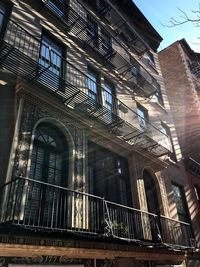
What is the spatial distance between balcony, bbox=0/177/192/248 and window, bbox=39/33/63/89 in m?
3.63

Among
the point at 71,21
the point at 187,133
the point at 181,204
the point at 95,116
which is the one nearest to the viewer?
the point at 95,116

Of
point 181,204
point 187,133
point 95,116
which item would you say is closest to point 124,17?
point 187,133

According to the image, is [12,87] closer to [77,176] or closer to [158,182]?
[77,176]

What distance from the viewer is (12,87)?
783 cm

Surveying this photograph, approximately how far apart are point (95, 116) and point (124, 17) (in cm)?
1227

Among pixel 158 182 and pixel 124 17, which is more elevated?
pixel 124 17

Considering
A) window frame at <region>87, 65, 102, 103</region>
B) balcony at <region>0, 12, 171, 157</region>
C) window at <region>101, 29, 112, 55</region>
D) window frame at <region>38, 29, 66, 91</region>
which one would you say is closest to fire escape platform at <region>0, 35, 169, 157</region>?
balcony at <region>0, 12, 171, 157</region>

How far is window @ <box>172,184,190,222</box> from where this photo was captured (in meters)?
14.0

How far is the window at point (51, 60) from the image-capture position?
861cm

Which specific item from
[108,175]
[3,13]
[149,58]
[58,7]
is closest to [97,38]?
[58,7]

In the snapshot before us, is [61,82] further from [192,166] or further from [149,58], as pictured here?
[149,58]

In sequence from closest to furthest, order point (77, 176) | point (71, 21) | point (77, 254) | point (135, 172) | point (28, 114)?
1. point (77, 254)
2. point (28, 114)
3. point (77, 176)
4. point (135, 172)
5. point (71, 21)

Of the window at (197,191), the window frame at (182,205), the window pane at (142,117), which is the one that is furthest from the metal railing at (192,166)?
the window pane at (142,117)

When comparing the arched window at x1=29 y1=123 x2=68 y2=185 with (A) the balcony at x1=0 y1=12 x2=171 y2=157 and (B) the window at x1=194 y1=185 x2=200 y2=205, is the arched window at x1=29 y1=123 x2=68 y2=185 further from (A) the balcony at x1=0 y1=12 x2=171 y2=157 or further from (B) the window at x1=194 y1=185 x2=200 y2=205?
(B) the window at x1=194 y1=185 x2=200 y2=205
